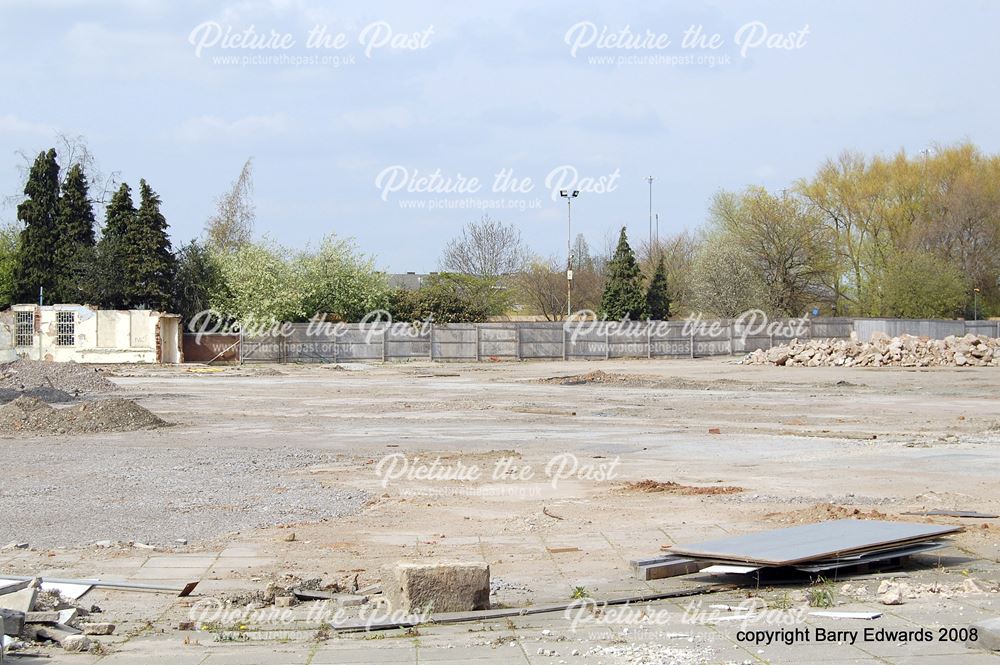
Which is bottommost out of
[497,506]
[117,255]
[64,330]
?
[497,506]

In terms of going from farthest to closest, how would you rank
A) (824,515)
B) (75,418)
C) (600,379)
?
1. (600,379)
2. (75,418)
3. (824,515)

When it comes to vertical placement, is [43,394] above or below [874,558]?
below

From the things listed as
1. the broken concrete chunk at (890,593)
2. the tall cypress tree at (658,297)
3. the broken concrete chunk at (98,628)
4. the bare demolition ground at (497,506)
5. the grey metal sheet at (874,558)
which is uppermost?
the tall cypress tree at (658,297)

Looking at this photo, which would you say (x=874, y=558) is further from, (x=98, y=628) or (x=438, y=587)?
(x=98, y=628)

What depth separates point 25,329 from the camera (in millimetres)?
45500

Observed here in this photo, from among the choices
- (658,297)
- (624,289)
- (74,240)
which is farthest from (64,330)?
(658,297)

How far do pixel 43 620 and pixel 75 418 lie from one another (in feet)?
47.1

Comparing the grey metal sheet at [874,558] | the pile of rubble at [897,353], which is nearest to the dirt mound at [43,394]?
the grey metal sheet at [874,558]

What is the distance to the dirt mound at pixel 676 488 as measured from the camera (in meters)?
12.0

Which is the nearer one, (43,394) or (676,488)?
(676,488)

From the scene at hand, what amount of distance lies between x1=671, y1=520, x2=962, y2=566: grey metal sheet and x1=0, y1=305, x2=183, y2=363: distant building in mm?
41882

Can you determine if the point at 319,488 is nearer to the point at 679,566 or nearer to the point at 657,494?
the point at 657,494

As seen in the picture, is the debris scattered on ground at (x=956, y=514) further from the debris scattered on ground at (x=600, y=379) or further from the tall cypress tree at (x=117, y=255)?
the tall cypress tree at (x=117, y=255)

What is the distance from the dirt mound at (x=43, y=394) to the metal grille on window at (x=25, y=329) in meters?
18.8
